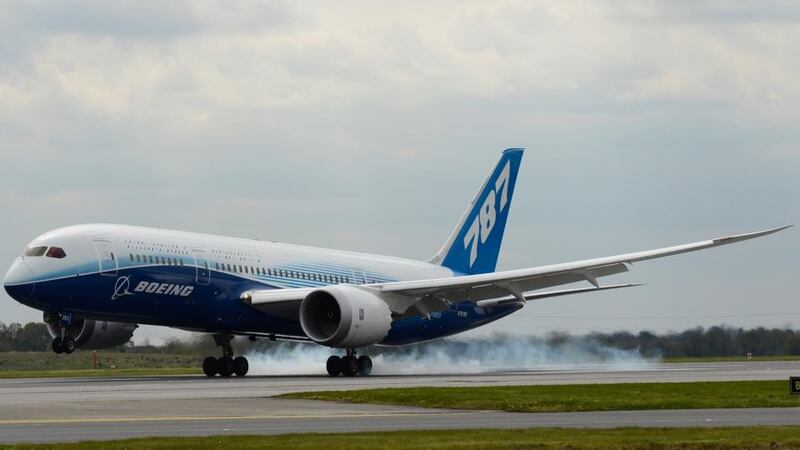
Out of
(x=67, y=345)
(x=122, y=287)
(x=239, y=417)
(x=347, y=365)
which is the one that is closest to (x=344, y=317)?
(x=347, y=365)

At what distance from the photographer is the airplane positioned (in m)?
42.7

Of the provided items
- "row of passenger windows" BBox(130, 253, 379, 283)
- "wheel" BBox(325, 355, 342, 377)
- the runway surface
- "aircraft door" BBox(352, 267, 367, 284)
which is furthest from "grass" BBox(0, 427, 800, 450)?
"aircraft door" BBox(352, 267, 367, 284)

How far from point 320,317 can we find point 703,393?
61.6ft

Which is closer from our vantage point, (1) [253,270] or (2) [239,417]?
(2) [239,417]

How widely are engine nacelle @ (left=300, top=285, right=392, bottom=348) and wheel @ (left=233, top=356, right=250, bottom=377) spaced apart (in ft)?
13.3

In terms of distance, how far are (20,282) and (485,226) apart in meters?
22.6

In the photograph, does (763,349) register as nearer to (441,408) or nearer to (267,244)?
(267,244)

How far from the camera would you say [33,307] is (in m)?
42.6

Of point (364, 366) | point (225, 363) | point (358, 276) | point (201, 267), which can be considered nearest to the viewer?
point (201, 267)

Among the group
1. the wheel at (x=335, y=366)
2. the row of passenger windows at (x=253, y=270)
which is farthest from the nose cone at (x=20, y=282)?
the wheel at (x=335, y=366)

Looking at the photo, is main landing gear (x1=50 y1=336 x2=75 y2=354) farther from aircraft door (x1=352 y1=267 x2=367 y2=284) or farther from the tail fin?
the tail fin

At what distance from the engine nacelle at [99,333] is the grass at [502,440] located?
28.4 metres

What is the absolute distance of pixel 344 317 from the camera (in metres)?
45.4

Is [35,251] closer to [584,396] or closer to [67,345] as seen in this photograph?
[67,345]
